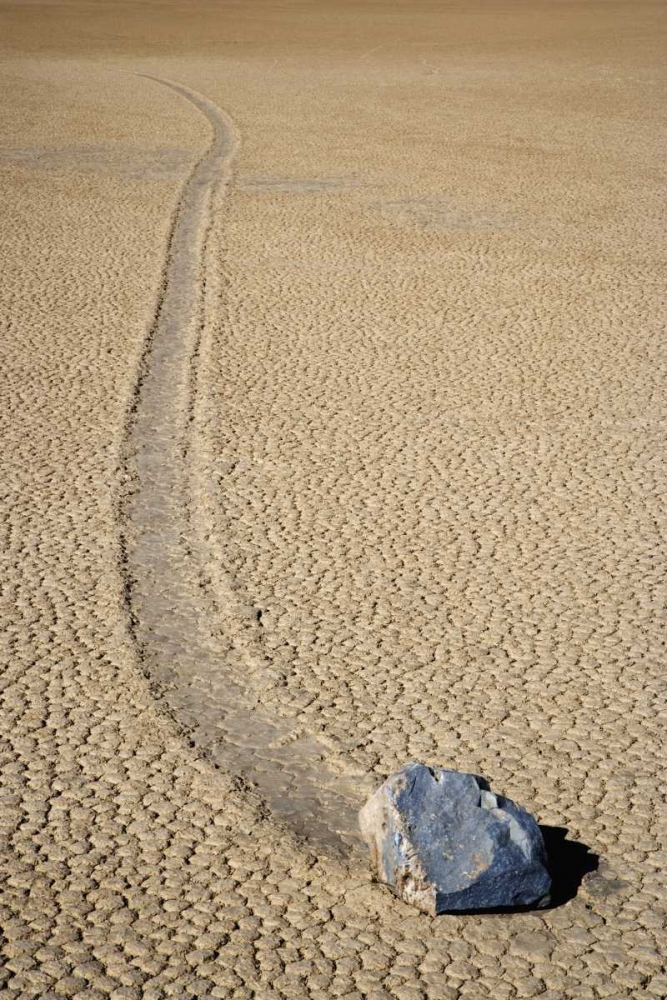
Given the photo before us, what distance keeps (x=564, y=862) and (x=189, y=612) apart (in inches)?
58.0

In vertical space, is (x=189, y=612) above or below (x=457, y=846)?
below

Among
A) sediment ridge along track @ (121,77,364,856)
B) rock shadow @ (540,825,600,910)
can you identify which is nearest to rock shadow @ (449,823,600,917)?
rock shadow @ (540,825,600,910)

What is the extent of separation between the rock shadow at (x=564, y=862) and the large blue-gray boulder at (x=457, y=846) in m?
0.06

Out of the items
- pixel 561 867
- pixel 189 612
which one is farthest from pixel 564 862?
pixel 189 612

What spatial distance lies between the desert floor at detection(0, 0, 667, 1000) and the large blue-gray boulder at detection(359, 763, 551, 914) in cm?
6

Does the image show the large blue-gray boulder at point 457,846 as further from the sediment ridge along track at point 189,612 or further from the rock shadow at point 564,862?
the sediment ridge along track at point 189,612

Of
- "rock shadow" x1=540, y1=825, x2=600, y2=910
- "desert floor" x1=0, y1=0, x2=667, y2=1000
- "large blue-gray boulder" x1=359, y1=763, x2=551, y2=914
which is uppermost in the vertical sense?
"large blue-gray boulder" x1=359, y1=763, x2=551, y2=914

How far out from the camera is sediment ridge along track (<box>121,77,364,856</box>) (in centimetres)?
299

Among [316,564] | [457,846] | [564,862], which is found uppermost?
[457,846]

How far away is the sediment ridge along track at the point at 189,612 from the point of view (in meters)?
2.99

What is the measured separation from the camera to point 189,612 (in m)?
3.80

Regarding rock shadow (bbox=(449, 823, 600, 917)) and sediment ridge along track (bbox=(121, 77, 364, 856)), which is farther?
sediment ridge along track (bbox=(121, 77, 364, 856))

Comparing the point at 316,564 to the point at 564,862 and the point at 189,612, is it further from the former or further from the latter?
the point at 564,862

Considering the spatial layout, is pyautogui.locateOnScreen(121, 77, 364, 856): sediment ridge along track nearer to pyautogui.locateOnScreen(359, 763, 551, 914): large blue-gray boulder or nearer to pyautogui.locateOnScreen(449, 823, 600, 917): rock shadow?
pyautogui.locateOnScreen(359, 763, 551, 914): large blue-gray boulder
